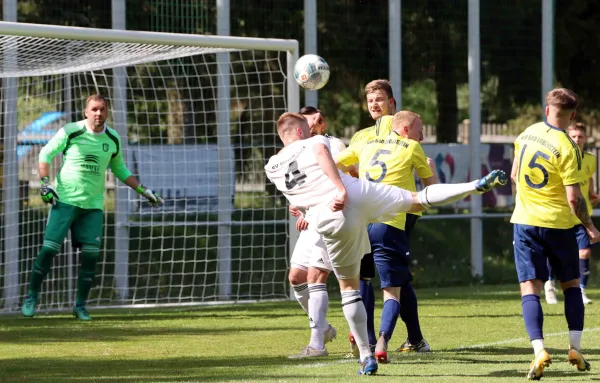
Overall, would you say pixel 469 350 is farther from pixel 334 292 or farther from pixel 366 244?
pixel 334 292

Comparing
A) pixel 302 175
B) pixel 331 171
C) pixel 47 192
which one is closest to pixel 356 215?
pixel 331 171

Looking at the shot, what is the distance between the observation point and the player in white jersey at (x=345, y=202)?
7156 millimetres

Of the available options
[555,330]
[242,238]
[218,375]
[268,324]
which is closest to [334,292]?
[242,238]

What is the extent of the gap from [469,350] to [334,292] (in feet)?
18.5

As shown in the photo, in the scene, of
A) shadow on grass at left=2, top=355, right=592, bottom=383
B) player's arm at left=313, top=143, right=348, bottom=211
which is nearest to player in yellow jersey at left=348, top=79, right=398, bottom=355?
shadow on grass at left=2, top=355, right=592, bottom=383

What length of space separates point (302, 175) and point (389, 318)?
1.25 metres

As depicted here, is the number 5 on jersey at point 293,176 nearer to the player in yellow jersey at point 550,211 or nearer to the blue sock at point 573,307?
the player in yellow jersey at point 550,211

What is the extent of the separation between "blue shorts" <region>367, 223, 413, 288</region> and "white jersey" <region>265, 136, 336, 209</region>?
2.39 ft

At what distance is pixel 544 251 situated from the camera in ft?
24.3

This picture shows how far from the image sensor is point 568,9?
17.6 metres

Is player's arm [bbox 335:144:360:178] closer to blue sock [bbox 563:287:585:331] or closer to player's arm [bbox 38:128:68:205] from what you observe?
blue sock [bbox 563:287:585:331]

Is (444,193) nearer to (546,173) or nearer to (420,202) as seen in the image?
(420,202)

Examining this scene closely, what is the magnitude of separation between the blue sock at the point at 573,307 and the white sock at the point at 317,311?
1.75 metres

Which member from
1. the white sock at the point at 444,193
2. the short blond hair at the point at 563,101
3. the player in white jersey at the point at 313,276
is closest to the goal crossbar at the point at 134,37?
the player in white jersey at the point at 313,276
